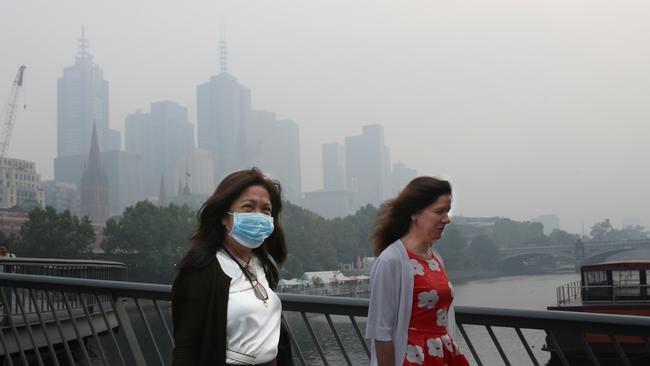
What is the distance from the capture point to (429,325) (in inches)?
124

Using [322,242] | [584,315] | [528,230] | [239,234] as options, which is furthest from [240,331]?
[528,230]

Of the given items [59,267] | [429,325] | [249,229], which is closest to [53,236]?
[59,267]

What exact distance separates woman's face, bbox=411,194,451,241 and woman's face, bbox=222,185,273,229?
897 millimetres

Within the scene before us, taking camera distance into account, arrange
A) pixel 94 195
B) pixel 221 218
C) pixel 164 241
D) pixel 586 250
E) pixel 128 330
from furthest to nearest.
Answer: pixel 94 195 < pixel 586 250 < pixel 164 241 < pixel 128 330 < pixel 221 218

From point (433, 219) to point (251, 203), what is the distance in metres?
1.03

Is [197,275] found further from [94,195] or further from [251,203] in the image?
[94,195]

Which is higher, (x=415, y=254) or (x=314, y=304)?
(x=415, y=254)

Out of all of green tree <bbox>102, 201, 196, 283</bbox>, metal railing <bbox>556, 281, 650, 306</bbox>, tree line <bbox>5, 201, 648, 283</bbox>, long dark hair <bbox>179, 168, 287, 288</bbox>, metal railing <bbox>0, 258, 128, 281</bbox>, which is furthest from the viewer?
green tree <bbox>102, 201, 196, 283</bbox>

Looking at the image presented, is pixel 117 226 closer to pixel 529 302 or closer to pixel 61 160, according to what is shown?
pixel 529 302

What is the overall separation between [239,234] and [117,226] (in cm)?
7403

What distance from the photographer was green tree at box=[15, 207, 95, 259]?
2516 inches

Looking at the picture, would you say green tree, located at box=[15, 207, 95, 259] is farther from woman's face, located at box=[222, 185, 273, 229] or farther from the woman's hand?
woman's face, located at box=[222, 185, 273, 229]

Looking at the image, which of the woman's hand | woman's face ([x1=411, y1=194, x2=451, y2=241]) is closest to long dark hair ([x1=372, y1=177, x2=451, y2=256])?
woman's face ([x1=411, y1=194, x2=451, y2=241])

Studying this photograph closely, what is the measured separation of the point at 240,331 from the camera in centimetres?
245
